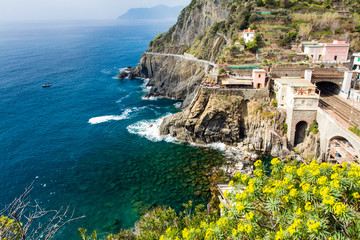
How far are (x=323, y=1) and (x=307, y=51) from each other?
3715 cm

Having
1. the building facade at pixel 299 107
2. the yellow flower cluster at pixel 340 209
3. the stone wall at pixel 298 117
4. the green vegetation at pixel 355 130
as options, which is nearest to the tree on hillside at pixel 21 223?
the yellow flower cluster at pixel 340 209

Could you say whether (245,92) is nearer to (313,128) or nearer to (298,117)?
(298,117)

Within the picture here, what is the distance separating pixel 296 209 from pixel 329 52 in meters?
55.9

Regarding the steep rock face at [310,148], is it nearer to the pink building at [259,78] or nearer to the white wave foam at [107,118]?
the pink building at [259,78]

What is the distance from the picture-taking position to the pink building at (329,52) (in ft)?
185

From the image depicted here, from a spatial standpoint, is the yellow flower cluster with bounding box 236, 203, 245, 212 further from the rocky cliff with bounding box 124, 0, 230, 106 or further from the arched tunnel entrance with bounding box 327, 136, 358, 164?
the rocky cliff with bounding box 124, 0, 230, 106

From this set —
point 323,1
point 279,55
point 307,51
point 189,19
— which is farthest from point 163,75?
point 323,1

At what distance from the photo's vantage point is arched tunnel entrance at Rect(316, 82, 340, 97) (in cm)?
5056

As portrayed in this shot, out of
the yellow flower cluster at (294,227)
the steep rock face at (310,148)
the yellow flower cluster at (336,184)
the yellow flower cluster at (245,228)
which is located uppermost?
the yellow flower cluster at (336,184)

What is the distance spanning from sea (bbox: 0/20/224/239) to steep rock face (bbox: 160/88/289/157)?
11.8 ft

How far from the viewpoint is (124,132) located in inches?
2154

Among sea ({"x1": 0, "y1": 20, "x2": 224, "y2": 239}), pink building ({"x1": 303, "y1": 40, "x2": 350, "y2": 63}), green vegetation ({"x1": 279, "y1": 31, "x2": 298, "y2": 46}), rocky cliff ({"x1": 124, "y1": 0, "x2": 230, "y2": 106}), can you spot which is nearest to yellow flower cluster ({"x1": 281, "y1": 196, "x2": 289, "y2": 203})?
sea ({"x1": 0, "y1": 20, "x2": 224, "y2": 239})

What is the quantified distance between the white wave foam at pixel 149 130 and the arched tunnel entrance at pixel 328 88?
33.7 metres

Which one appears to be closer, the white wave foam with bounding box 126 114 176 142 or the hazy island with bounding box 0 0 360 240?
the hazy island with bounding box 0 0 360 240
